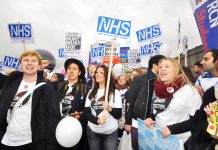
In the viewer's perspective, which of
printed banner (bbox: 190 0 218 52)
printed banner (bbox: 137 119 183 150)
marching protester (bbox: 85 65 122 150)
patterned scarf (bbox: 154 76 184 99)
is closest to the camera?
printed banner (bbox: 137 119 183 150)

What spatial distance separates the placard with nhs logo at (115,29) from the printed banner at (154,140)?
7.80 feet

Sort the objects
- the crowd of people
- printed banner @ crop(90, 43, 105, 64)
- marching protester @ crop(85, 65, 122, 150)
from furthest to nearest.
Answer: printed banner @ crop(90, 43, 105, 64) → marching protester @ crop(85, 65, 122, 150) → the crowd of people

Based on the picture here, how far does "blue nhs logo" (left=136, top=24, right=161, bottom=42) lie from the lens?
8656mm

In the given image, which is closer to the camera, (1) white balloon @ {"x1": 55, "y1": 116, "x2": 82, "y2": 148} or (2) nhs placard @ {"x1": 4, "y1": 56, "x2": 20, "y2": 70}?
(1) white balloon @ {"x1": 55, "y1": 116, "x2": 82, "y2": 148}

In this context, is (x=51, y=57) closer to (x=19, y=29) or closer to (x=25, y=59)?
(x=19, y=29)

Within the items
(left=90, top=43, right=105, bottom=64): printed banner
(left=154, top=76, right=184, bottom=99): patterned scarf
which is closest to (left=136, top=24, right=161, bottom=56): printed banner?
(left=90, top=43, right=105, bottom=64): printed banner

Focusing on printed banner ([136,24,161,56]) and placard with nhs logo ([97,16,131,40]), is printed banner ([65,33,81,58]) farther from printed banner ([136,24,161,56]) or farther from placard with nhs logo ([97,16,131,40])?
placard with nhs logo ([97,16,131,40])

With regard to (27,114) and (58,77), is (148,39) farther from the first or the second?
(27,114)

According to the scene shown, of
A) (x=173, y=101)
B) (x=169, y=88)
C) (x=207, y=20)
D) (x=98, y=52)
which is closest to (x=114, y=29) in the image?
(x=207, y=20)

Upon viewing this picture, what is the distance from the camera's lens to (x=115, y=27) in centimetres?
590

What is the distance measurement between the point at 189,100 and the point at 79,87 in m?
2.28

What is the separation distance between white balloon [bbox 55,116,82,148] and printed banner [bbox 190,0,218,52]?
2387 mm

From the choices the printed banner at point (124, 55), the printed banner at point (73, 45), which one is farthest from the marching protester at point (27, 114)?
the printed banner at point (124, 55)

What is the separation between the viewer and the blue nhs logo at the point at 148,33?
866 cm
